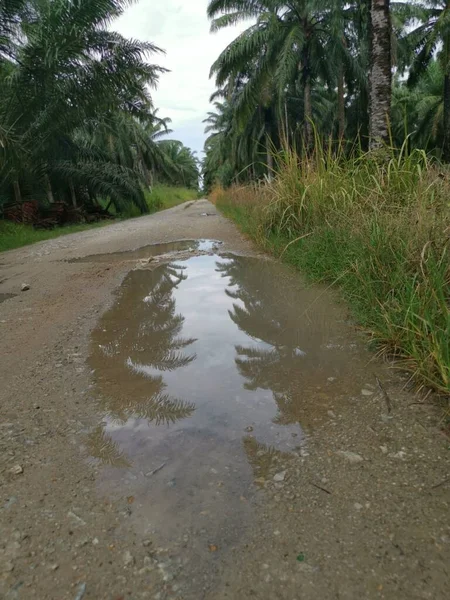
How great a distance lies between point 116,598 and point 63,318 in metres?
2.94

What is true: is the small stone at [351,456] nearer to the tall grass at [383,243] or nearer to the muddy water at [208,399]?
the muddy water at [208,399]

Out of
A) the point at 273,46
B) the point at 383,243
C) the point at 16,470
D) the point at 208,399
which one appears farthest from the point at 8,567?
the point at 273,46

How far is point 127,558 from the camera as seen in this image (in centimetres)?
129

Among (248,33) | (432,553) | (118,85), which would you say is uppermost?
(248,33)

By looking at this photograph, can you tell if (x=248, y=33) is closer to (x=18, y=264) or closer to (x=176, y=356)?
(x=18, y=264)

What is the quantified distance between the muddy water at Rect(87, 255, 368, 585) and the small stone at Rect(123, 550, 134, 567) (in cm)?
8

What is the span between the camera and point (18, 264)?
703 cm

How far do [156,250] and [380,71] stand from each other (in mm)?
4523

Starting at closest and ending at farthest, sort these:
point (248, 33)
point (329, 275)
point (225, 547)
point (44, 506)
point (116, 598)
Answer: point (116, 598) < point (225, 547) < point (44, 506) < point (329, 275) < point (248, 33)

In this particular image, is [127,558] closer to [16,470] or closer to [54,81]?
[16,470]

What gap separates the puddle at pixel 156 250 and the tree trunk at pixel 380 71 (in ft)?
10.5

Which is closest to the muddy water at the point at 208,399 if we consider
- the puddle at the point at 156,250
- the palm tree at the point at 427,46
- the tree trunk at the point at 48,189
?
the puddle at the point at 156,250

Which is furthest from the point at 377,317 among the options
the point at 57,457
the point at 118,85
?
the point at 118,85

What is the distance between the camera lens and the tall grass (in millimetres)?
2303
